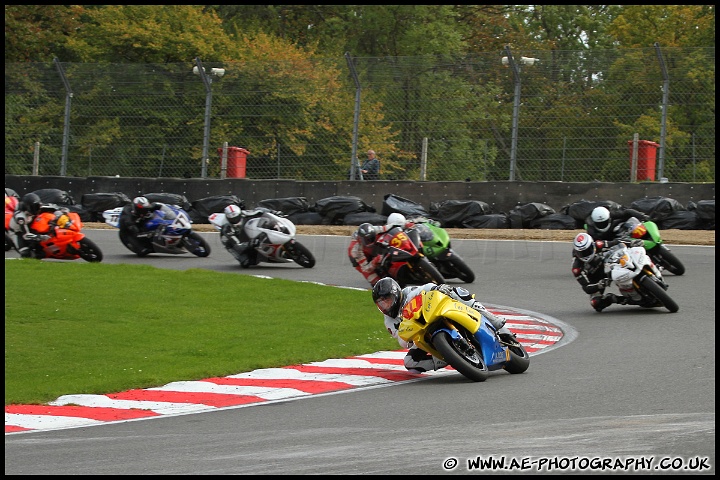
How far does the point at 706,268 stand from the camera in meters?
15.6

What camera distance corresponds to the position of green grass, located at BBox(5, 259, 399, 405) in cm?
916

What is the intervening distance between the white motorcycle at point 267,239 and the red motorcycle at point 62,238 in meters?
1.98

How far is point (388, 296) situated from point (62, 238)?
31.0 feet

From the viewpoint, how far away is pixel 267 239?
16.6 m

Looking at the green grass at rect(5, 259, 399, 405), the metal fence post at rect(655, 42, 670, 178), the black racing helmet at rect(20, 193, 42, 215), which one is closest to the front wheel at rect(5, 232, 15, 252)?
the black racing helmet at rect(20, 193, 42, 215)

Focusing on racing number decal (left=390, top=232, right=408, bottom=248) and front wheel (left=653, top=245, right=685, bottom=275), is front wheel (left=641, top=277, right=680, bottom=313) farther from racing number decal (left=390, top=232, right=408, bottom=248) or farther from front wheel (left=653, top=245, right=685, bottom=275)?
racing number decal (left=390, top=232, right=408, bottom=248)

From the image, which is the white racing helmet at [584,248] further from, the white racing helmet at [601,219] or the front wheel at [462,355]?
the front wheel at [462,355]

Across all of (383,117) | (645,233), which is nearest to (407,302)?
(645,233)

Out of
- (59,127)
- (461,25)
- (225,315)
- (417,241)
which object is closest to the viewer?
(225,315)

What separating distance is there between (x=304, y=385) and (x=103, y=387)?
1.50m

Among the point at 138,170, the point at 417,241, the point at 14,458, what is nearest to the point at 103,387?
the point at 14,458

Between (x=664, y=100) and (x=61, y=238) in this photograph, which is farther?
(x=664, y=100)

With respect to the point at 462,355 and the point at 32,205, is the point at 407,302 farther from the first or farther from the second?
the point at 32,205

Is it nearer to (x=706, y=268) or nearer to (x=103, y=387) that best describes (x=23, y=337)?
(x=103, y=387)
